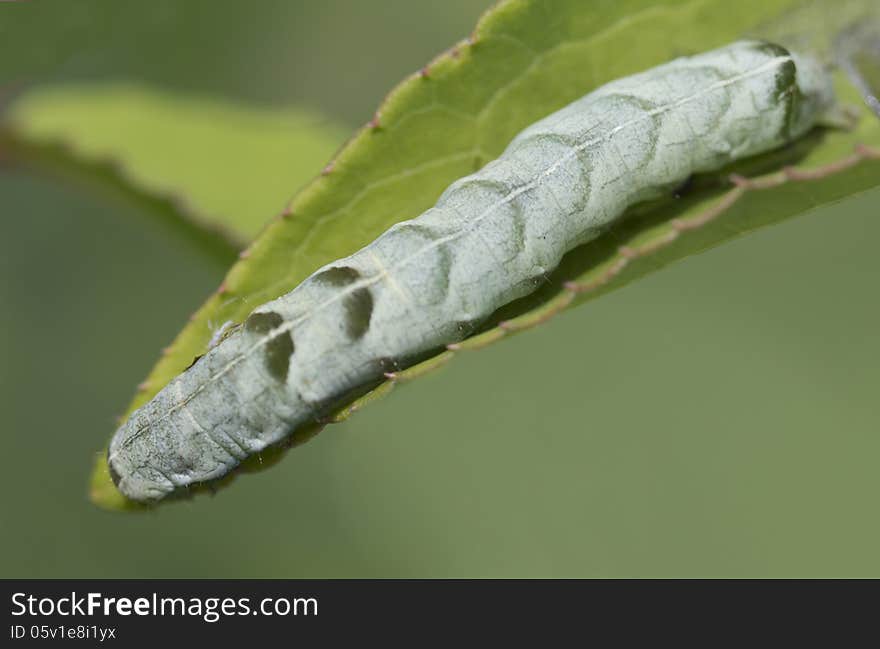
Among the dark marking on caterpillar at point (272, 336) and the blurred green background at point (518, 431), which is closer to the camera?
the dark marking on caterpillar at point (272, 336)

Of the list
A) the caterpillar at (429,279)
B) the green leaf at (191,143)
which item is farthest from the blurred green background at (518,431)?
the caterpillar at (429,279)

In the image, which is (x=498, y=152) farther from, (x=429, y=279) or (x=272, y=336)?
(x=272, y=336)

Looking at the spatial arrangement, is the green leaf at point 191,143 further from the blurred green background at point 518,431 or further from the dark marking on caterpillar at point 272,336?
the dark marking on caterpillar at point 272,336

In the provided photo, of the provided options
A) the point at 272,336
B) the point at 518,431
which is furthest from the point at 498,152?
the point at 518,431

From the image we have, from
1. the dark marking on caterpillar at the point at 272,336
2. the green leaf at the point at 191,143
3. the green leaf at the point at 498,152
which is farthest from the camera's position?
the green leaf at the point at 191,143

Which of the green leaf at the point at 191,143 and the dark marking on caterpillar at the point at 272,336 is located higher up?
the green leaf at the point at 191,143

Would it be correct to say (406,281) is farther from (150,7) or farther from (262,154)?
(150,7)
